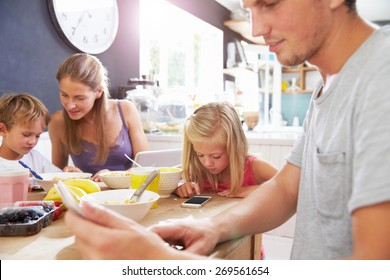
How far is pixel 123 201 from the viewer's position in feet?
2.94

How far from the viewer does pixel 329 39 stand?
72 centimetres

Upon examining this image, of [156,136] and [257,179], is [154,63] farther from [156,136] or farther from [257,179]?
[257,179]

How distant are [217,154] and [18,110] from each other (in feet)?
2.87

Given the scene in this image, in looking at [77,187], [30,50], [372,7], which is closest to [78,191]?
[77,187]

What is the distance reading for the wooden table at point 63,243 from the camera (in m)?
0.67

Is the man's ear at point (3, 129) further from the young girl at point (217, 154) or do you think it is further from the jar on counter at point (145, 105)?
the jar on counter at point (145, 105)

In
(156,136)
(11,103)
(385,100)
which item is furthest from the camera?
(156,136)

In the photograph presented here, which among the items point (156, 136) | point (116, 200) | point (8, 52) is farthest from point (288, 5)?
point (156, 136)

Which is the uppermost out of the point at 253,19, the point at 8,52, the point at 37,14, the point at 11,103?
the point at 37,14

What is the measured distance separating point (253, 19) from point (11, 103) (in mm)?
1263

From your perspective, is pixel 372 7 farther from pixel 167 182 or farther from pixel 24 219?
pixel 24 219

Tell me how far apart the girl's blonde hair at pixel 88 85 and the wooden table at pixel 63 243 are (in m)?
1.00

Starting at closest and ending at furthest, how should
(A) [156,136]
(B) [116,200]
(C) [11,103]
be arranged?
(B) [116,200] < (C) [11,103] < (A) [156,136]

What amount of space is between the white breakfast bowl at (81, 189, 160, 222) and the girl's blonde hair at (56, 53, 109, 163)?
3.43ft
